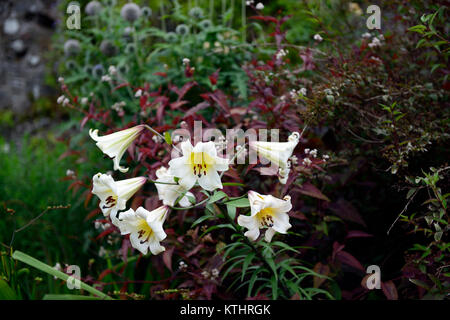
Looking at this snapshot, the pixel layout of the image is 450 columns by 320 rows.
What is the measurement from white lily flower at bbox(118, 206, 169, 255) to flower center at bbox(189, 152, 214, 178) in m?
0.21

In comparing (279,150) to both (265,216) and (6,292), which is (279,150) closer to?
(265,216)

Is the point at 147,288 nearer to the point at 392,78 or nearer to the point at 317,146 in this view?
the point at 317,146

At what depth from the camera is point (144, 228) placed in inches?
54.4

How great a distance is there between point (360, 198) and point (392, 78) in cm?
67

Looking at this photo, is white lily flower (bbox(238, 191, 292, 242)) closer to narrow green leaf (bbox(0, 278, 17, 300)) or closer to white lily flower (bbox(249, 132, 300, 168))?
white lily flower (bbox(249, 132, 300, 168))

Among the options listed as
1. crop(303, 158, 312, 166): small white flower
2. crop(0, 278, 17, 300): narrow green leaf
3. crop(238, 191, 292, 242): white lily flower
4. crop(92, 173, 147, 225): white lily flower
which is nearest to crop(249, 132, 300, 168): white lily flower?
crop(238, 191, 292, 242): white lily flower

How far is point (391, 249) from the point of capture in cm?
220

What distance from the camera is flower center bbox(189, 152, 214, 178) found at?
1282 mm

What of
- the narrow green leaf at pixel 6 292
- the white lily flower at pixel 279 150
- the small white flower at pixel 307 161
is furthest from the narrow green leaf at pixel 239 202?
the narrow green leaf at pixel 6 292

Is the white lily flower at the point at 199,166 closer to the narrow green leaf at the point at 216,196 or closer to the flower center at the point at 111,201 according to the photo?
the narrow green leaf at the point at 216,196

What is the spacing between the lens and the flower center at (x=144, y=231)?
4.50 ft

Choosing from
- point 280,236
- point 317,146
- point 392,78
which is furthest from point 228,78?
point 280,236

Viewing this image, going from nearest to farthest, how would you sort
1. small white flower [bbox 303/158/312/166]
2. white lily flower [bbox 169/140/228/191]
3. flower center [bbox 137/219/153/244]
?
1. white lily flower [bbox 169/140/228/191]
2. flower center [bbox 137/219/153/244]
3. small white flower [bbox 303/158/312/166]

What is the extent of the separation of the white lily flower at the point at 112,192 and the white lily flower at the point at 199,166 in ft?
0.70
